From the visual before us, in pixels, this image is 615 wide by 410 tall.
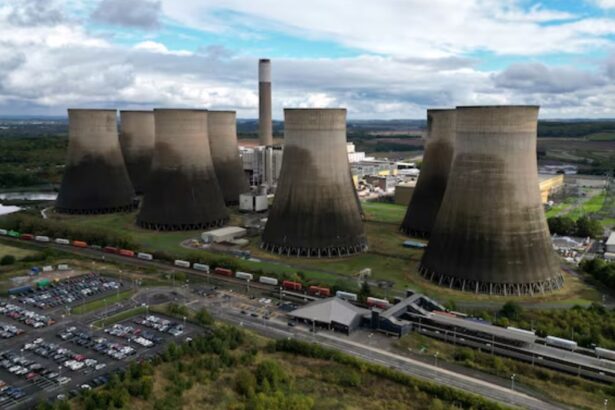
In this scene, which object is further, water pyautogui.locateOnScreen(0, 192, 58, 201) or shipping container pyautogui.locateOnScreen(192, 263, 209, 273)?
water pyautogui.locateOnScreen(0, 192, 58, 201)

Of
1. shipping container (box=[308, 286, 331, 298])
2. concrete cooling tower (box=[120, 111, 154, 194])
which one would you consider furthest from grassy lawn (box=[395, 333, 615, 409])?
concrete cooling tower (box=[120, 111, 154, 194])

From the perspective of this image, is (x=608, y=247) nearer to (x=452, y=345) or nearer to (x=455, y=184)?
(x=455, y=184)

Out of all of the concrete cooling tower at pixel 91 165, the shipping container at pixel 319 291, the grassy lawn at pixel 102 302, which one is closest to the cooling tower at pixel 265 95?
the concrete cooling tower at pixel 91 165

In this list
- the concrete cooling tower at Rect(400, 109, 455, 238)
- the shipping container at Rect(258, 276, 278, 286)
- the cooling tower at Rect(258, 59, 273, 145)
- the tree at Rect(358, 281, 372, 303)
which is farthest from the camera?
the cooling tower at Rect(258, 59, 273, 145)

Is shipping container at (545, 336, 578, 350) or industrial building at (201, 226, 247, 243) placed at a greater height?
industrial building at (201, 226, 247, 243)

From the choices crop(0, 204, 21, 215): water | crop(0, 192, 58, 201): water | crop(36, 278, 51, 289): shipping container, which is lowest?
crop(36, 278, 51, 289): shipping container

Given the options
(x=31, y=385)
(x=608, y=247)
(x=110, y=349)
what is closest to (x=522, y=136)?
(x=608, y=247)

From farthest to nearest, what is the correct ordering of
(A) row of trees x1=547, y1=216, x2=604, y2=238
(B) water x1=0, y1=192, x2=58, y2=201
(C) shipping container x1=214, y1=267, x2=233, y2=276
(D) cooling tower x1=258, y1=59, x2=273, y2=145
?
(D) cooling tower x1=258, y1=59, x2=273, y2=145 → (B) water x1=0, y1=192, x2=58, y2=201 → (A) row of trees x1=547, y1=216, x2=604, y2=238 → (C) shipping container x1=214, y1=267, x2=233, y2=276

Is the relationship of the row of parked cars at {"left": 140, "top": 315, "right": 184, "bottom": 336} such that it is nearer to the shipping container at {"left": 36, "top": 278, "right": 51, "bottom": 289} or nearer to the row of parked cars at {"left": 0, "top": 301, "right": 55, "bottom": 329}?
the row of parked cars at {"left": 0, "top": 301, "right": 55, "bottom": 329}
